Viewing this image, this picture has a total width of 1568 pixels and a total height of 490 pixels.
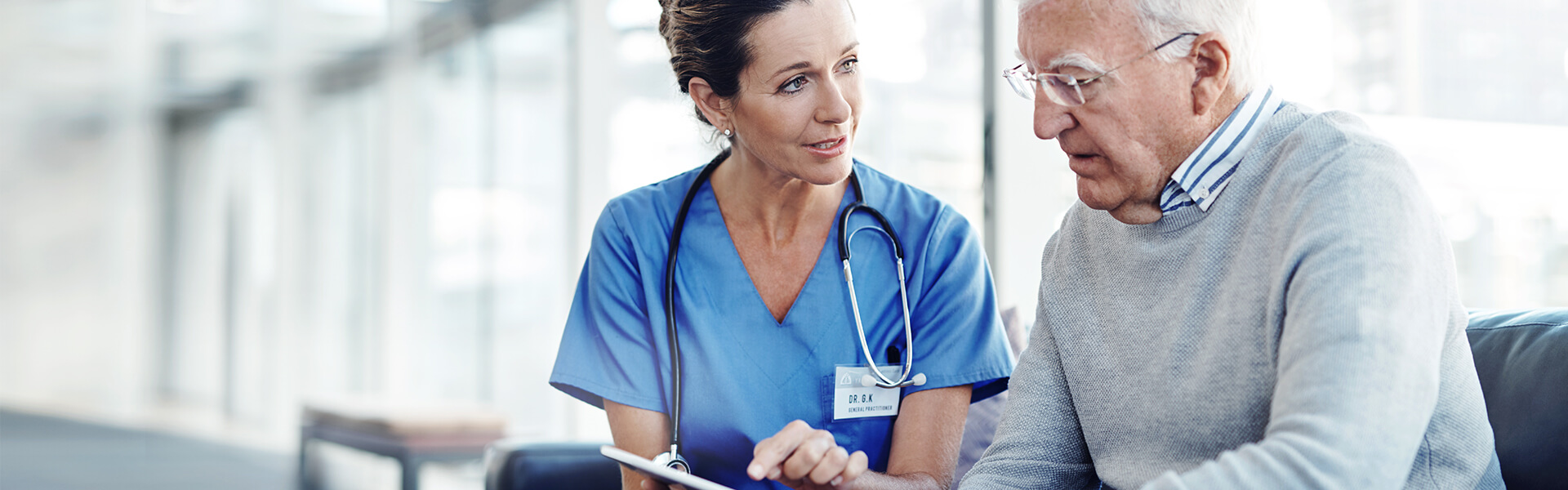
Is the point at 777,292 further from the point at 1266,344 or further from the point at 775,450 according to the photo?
the point at 1266,344

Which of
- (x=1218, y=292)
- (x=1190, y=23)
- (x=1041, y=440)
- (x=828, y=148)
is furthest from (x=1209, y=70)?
(x=828, y=148)

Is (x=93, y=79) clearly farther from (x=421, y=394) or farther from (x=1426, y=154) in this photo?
(x=1426, y=154)

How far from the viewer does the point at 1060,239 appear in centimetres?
116

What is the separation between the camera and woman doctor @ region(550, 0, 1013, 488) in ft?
4.37

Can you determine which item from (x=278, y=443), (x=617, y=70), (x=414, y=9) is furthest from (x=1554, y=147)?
(x=278, y=443)

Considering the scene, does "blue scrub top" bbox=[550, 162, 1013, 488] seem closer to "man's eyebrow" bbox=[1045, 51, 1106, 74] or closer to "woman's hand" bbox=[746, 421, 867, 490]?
"woman's hand" bbox=[746, 421, 867, 490]

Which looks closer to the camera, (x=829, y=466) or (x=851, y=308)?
(x=829, y=466)

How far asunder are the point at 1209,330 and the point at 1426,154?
2279 millimetres

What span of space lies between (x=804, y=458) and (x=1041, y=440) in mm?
250

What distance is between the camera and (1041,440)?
43.6 inches

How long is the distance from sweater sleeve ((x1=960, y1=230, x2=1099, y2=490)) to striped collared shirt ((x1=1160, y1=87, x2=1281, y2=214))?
10.0 inches

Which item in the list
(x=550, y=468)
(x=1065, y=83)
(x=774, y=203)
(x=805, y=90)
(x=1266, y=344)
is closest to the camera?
(x=1266, y=344)

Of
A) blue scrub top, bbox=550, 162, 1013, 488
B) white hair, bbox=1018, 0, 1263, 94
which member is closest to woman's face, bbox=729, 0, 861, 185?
blue scrub top, bbox=550, 162, 1013, 488

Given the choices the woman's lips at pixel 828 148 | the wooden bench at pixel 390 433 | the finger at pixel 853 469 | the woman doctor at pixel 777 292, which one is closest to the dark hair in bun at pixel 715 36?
the woman doctor at pixel 777 292
